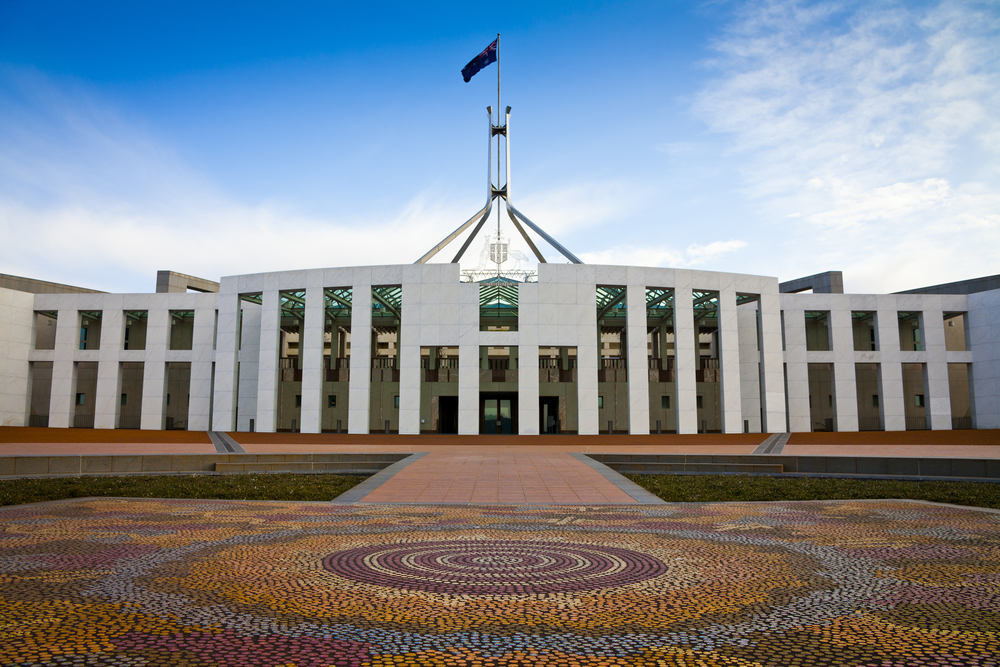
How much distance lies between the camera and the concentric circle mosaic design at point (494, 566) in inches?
224

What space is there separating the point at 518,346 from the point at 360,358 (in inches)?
342

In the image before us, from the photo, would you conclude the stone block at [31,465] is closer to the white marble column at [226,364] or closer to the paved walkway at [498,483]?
the paved walkway at [498,483]

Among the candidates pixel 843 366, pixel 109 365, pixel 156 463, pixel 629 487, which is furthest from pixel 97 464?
pixel 843 366

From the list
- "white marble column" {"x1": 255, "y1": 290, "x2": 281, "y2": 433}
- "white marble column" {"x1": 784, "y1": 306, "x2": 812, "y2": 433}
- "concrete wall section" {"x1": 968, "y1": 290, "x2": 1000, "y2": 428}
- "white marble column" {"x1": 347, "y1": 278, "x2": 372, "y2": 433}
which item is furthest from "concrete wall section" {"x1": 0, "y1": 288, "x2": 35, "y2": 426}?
"concrete wall section" {"x1": 968, "y1": 290, "x2": 1000, "y2": 428}

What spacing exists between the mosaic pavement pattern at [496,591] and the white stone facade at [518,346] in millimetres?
24976

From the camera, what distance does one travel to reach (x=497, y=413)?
43.2 m

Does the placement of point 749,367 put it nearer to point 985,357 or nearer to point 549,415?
point 549,415

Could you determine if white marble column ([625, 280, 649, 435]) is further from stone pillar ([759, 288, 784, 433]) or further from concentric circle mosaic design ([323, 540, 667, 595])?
concentric circle mosaic design ([323, 540, 667, 595])

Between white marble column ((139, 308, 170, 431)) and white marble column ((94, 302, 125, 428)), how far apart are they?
1847mm

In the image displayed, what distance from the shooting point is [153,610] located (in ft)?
15.9

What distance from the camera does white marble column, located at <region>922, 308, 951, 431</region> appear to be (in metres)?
39.9

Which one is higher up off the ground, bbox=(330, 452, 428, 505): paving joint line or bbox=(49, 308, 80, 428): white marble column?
bbox=(49, 308, 80, 428): white marble column

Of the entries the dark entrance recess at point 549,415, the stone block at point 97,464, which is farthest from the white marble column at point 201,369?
the stone block at point 97,464

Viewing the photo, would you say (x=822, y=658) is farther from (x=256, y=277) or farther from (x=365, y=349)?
(x=256, y=277)
